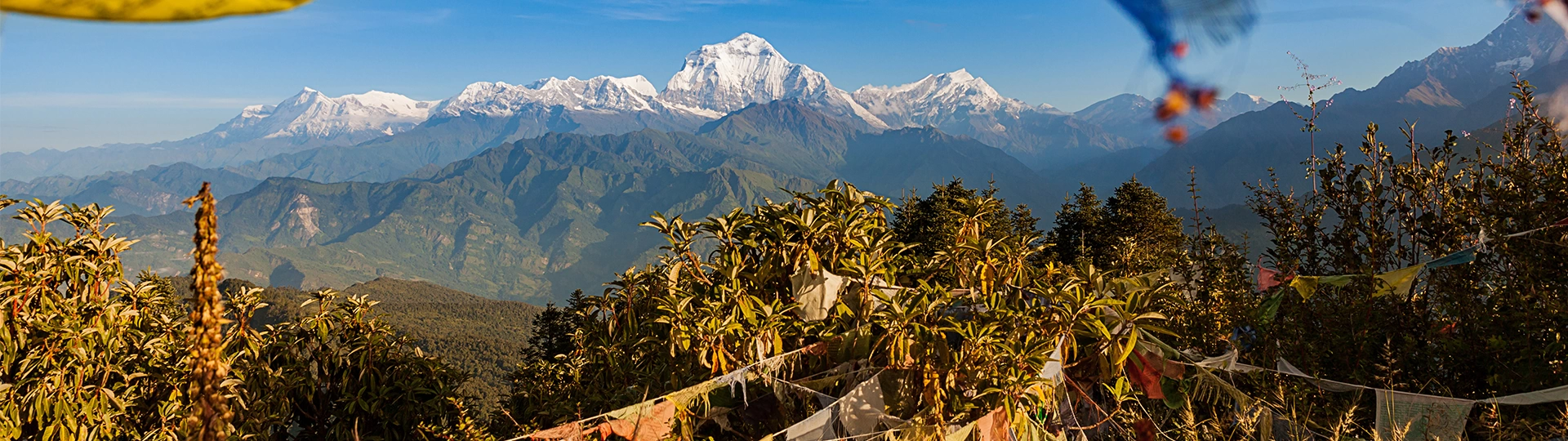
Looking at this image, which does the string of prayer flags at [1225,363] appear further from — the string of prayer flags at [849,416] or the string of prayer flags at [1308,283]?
the string of prayer flags at [849,416]

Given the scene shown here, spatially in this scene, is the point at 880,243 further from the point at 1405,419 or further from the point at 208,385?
the point at 208,385

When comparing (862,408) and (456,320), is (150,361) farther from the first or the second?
(456,320)

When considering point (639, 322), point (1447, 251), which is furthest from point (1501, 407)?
point (639, 322)

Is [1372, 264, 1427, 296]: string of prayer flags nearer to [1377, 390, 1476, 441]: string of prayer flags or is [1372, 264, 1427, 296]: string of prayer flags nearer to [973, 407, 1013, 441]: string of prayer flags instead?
[1377, 390, 1476, 441]: string of prayer flags

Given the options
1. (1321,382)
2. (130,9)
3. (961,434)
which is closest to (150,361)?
(961,434)

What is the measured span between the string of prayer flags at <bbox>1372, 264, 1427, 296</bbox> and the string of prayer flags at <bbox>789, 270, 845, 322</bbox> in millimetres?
3223

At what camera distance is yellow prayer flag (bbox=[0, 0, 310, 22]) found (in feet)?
2.00

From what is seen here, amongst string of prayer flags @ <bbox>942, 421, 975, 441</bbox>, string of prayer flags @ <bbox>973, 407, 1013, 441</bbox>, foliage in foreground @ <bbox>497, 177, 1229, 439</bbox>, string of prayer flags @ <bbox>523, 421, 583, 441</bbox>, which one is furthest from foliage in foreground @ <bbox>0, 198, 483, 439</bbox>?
string of prayer flags @ <bbox>973, 407, 1013, 441</bbox>

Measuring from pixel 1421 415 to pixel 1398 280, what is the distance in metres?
0.95

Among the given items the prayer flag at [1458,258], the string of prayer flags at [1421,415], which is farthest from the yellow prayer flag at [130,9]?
the prayer flag at [1458,258]

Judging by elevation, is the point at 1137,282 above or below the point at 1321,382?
above

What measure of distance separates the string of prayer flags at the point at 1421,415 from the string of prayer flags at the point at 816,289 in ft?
9.06

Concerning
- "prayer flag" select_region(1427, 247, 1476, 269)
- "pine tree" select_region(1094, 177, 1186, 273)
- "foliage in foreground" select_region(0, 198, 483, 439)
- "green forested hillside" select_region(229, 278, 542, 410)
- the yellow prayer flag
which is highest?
the yellow prayer flag

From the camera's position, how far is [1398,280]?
435 centimetres
